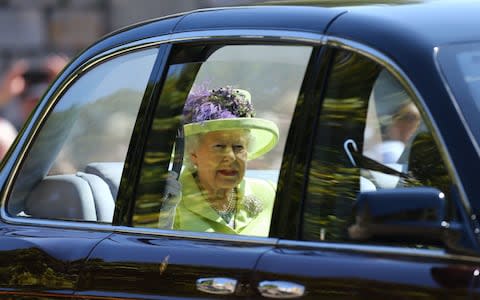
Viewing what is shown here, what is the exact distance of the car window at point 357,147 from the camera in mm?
3644

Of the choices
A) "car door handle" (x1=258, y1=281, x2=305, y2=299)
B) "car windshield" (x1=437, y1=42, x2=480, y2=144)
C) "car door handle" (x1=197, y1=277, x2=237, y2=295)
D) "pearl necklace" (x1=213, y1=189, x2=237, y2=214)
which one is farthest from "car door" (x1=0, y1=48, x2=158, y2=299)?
"car windshield" (x1=437, y1=42, x2=480, y2=144)

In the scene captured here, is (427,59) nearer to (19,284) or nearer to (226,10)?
(226,10)

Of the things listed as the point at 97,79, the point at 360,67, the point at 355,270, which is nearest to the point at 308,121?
the point at 360,67

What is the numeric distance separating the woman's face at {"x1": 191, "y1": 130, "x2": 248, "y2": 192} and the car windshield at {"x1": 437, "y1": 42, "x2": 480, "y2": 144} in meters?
0.83

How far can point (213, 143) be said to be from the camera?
4.37 metres

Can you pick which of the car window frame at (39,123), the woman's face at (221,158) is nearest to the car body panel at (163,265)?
the woman's face at (221,158)

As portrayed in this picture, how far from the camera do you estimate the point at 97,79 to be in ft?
15.0

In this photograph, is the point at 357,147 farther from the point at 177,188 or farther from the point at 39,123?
the point at 39,123

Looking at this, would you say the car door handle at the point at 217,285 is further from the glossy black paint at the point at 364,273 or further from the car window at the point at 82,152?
the car window at the point at 82,152

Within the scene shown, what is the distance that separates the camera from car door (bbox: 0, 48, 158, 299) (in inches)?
169

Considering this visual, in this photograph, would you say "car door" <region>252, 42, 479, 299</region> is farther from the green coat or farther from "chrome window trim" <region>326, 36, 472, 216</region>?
the green coat

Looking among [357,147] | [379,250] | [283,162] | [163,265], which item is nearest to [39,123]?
[163,265]

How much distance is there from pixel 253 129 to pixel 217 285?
61 centimetres

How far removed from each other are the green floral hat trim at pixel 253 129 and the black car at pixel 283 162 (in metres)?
0.03
